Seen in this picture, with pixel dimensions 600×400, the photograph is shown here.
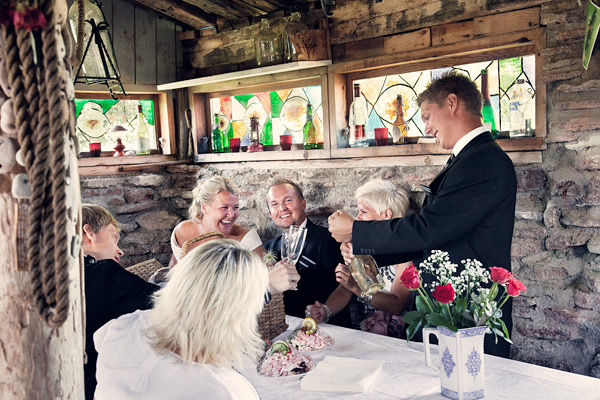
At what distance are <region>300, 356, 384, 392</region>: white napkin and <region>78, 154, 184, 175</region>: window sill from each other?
2.65 m

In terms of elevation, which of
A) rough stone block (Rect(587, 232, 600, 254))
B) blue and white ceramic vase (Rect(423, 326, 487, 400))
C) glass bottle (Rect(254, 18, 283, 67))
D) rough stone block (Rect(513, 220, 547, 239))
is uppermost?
glass bottle (Rect(254, 18, 283, 67))

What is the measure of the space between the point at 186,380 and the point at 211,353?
0.09 m

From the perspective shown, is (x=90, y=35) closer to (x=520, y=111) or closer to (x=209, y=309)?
(x=209, y=309)

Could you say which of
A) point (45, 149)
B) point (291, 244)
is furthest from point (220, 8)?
point (45, 149)

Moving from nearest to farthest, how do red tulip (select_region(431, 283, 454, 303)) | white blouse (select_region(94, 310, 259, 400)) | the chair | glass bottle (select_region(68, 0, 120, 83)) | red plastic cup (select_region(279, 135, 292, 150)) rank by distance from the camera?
white blouse (select_region(94, 310, 259, 400)) → red tulip (select_region(431, 283, 454, 303)) → glass bottle (select_region(68, 0, 120, 83)) → the chair → red plastic cup (select_region(279, 135, 292, 150))

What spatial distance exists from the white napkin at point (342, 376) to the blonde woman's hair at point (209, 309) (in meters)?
0.31

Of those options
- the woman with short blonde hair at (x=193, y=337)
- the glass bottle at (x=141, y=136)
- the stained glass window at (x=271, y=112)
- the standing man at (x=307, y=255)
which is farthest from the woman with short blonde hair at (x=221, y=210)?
the woman with short blonde hair at (x=193, y=337)

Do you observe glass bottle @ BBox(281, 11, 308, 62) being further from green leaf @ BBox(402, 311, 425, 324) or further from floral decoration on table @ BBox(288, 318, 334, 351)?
green leaf @ BBox(402, 311, 425, 324)

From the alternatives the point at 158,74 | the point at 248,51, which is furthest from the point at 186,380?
the point at 158,74

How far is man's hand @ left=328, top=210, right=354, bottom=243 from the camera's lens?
2.21m

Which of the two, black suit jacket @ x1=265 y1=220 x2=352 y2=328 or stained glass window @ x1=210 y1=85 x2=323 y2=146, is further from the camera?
stained glass window @ x1=210 y1=85 x2=323 y2=146

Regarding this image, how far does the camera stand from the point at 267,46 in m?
3.50

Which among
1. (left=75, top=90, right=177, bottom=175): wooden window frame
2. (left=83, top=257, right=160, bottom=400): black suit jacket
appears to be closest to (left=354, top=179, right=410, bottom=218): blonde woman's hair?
(left=83, top=257, right=160, bottom=400): black suit jacket

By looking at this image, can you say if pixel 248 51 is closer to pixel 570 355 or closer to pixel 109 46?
pixel 109 46
